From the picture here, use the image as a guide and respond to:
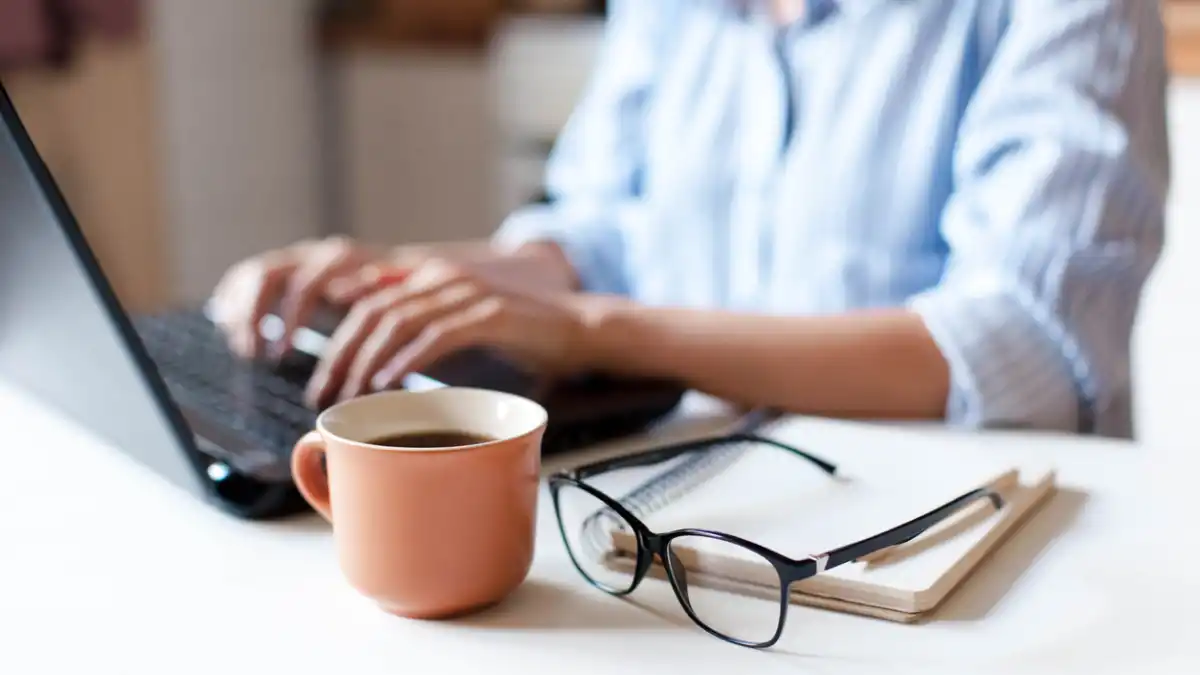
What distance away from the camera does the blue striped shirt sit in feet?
2.73

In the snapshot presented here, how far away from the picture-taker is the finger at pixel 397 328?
0.76 metres

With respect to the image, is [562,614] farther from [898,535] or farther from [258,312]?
[258,312]

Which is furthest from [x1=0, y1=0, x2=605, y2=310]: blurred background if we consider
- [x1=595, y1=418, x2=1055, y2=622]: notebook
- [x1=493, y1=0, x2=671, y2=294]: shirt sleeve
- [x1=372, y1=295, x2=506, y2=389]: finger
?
[x1=595, y1=418, x2=1055, y2=622]: notebook

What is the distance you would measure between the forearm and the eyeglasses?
197 mm

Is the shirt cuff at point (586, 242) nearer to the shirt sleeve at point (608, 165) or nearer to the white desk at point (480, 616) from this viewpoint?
the shirt sleeve at point (608, 165)

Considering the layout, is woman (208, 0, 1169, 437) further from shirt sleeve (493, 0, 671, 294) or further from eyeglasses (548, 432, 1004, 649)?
eyeglasses (548, 432, 1004, 649)

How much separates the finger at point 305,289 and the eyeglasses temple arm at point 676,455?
1.13 ft

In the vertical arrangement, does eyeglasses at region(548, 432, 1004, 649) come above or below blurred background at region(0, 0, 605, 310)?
above

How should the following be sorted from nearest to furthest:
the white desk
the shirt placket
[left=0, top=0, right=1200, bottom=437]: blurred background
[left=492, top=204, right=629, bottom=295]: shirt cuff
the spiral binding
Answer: the white desk < the spiral binding < the shirt placket < [left=492, top=204, right=629, bottom=295]: shirt cuff < [left=0, top=0, right=1200, bottom=437]: blurred background

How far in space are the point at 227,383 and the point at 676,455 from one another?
32cm

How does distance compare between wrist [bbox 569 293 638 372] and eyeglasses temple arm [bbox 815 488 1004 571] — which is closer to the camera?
eyeglasses temple arm [bbox 815 488 1004 571]

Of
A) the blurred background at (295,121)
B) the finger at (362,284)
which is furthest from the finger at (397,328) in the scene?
the blurred background at (295,121)

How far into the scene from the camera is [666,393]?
81cm

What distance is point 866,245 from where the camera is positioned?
1.00 metres
